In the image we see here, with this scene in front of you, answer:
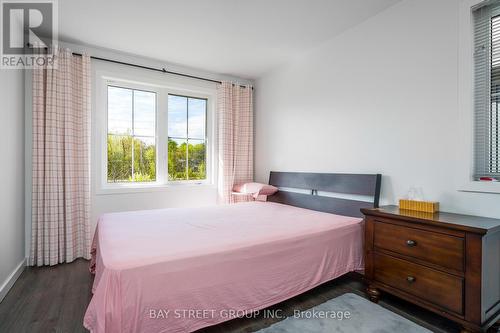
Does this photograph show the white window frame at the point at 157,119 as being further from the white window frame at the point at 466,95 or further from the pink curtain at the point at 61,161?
the white window frame at the point at 466,95

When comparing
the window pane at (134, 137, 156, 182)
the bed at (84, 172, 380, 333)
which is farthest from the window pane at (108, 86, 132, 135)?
the bed at (84, 172, 380, 333)

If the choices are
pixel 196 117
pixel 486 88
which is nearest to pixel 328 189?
pixel 486 88

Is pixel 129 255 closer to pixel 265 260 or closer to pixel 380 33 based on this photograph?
pixel 265 260

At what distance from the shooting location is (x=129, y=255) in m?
1.48

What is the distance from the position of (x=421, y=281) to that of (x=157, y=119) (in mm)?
3500

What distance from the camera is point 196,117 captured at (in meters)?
4.04

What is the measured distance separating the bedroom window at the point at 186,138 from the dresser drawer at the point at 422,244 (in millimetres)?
2780

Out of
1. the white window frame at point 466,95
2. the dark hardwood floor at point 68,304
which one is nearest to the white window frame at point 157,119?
the dark hardwood floor at point 68,304

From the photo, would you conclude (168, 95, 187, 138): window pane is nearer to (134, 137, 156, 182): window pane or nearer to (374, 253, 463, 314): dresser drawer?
(134, 137, 156, 182): window pane

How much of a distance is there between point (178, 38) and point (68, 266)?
112 inches

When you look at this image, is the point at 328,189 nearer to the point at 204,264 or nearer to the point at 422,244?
the point at 422,244

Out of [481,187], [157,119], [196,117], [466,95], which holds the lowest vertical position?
[481,187]

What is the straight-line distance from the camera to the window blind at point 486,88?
5.97 ft

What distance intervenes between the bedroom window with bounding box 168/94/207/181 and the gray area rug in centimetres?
265
